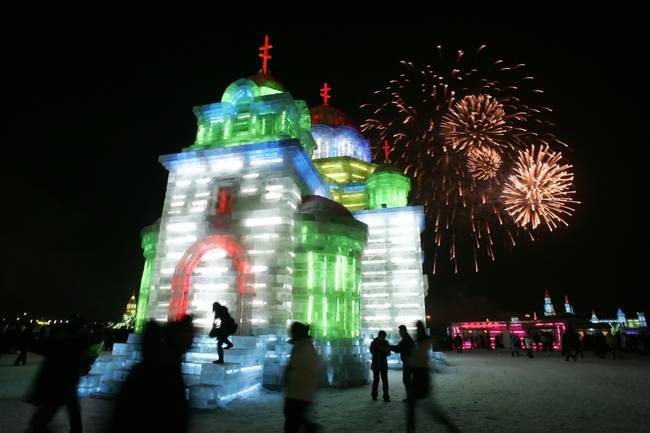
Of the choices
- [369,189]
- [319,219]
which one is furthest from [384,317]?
[319,219]

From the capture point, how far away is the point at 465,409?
9500 mm

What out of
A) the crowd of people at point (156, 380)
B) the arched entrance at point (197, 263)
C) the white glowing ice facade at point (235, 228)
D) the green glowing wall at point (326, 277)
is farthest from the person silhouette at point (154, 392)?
the green glowing wall at point (326, 277)

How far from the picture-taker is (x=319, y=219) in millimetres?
16781

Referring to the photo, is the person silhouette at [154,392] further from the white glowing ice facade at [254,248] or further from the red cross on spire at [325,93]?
the red cross on spire at [325,93]

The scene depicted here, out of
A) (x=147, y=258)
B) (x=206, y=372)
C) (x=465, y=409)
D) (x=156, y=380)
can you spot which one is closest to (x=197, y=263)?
(x=147, y=258)

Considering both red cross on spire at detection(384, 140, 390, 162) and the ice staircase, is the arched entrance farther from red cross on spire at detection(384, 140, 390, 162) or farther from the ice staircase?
red cross on spire at detection(384, 140, 390, 162)

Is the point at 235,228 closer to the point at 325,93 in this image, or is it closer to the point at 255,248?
the point at 255,248

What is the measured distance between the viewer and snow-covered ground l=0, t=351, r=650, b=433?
7.84m

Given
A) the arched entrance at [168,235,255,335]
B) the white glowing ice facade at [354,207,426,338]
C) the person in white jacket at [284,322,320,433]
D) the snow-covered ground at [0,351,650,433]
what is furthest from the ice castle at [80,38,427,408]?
the white glowing ice facade at [354,207,426,338]

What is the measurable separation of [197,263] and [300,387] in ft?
41.5

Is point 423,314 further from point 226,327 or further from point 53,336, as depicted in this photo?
point 53,336

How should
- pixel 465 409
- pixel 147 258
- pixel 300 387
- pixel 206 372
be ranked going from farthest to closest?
pixel 147 258
pixel 206 372
pixel 465 409
pixel 300 387

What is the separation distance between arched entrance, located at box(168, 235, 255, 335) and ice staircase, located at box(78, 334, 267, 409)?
1638 mm

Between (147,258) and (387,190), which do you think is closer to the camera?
(147,258)
